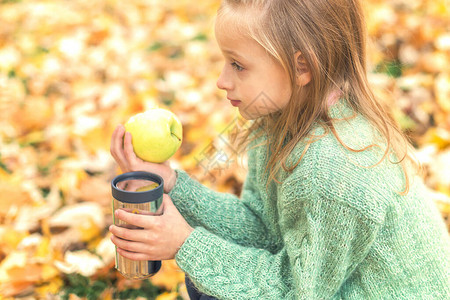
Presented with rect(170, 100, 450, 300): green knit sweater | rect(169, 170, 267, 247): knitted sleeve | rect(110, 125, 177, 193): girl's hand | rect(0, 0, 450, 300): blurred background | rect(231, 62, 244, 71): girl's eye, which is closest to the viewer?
rect(170, 100, 450, 300): green knit sweater

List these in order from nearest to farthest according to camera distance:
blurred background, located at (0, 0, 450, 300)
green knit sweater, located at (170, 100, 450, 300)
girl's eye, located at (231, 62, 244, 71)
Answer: green knit sweater, located at (170, 100, 450, 300) < girl's eye, located at (231, 62, 244, 71) < blurred background, located at (0, 0, 450, 300)

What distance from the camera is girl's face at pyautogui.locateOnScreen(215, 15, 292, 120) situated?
109cm

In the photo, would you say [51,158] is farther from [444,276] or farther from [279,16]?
[444,276]

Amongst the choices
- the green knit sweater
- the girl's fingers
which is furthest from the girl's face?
the girl's fingers

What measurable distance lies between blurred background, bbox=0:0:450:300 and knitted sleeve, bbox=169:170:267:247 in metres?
0.24

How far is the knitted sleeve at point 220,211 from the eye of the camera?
1348 millimetres

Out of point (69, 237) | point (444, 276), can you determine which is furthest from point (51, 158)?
point (444, 276)

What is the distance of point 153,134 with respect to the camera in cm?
121

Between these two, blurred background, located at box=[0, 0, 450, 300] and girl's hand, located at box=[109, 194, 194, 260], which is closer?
girl's hand, located at box=[109, 194, 194, 260]

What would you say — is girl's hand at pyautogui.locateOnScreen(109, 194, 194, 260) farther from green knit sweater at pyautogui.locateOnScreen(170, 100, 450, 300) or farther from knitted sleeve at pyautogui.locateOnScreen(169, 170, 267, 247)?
knitted sleeve at pyautogui.locateOnScreen(169, 170, 267, 247)

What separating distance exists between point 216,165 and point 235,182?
25 centimetres

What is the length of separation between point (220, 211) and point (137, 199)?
375 mm

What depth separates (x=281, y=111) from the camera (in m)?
1.21

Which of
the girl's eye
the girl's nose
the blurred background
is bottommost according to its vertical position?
the blurred background
